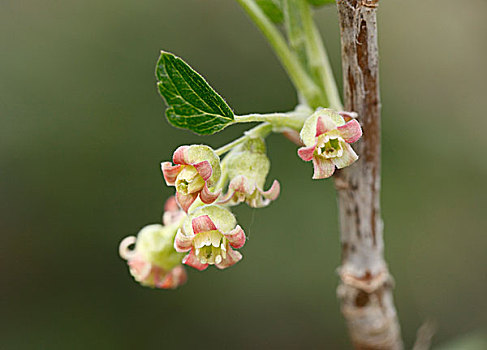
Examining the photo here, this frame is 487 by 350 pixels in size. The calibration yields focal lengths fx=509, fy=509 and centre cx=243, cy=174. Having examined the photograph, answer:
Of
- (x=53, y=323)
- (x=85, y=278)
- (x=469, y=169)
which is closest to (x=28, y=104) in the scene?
(x=85, y=278)

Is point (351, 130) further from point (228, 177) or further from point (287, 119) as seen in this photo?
point (228, 177)

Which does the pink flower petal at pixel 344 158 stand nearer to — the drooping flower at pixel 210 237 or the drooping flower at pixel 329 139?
the drooping flower at pixel 329 139

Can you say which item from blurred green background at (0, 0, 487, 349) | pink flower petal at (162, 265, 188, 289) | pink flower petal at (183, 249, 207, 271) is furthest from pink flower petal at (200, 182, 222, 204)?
blurred green background at (0, 0, 487, 349)

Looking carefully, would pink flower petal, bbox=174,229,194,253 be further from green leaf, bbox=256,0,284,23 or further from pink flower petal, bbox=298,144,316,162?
green leaf, bbox=256,0,284,23

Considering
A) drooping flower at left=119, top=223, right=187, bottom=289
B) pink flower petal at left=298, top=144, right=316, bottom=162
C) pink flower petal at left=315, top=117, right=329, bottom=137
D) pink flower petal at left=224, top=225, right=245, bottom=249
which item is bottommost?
drooping flower at left=119, top=223, right=187, bottom=289

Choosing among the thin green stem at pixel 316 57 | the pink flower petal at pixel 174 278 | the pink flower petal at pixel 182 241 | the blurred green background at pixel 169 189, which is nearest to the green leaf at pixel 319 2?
the thin green stem at pixel 316 57

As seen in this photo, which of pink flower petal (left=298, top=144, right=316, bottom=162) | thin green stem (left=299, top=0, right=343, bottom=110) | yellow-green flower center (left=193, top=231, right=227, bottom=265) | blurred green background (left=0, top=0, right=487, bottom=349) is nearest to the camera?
pink flower petal (left=298, top=144, right=316, bottom=162)
